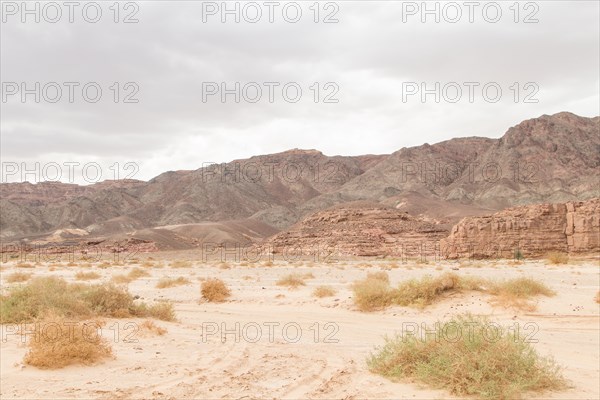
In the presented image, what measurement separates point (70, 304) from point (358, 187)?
122040 millimetres

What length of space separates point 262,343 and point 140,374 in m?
3.22

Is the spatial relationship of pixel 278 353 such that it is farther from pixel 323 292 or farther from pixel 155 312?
pixel 323 292

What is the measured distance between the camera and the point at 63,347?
8.04 metres

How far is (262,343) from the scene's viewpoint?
10.6 meters

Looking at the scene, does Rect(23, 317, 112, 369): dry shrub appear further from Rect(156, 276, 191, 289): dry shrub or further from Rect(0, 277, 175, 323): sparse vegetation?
Rect(156, 276, 191, 289): dry shrub

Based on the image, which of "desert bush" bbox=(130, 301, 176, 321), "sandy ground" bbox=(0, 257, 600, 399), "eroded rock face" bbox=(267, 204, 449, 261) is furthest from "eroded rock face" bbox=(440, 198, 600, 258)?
"desert bush" bbox=(130, 301, 176, 321)

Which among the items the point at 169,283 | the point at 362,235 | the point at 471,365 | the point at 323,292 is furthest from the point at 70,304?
the point at 362,235

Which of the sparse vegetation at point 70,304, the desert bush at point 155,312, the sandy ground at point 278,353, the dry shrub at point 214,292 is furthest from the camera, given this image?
the dry shrub at point 214,292

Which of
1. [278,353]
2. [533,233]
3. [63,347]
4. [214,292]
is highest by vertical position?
[533,233]

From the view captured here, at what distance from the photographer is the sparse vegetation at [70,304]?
11938 millimetres

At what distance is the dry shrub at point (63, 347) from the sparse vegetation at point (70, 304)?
275 cm

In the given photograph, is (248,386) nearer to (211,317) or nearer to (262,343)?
(262,343)

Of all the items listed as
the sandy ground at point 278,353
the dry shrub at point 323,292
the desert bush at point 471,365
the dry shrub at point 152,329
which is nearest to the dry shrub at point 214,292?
the sandy ground at point 278,353

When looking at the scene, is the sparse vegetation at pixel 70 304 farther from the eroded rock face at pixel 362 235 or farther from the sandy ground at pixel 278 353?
the eroded rock face at pixel 362 235
